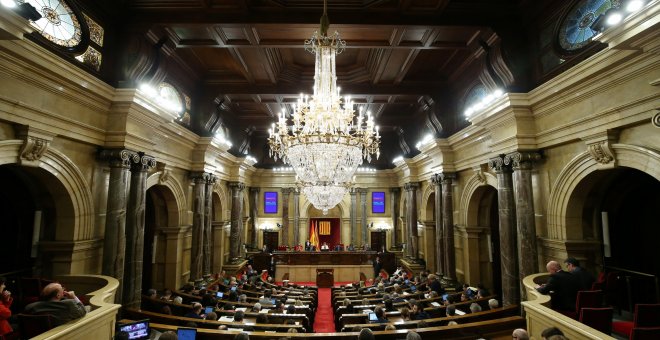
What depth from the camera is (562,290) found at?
508 centimetres

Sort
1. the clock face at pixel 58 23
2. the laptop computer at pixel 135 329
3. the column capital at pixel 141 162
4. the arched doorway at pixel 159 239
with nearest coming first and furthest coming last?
1. the laptop computer at pixel 135 329
2. the clock face at pixel 58 23
3. the column capital at pixel 141 162
4. the arched doorway at pixel 159 239

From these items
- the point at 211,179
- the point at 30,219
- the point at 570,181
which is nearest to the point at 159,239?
the point at 211,179

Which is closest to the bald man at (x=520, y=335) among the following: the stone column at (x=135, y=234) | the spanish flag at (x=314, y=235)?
the stone column at (x=135, y=234)

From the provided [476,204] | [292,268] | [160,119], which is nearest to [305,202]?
[292,268]

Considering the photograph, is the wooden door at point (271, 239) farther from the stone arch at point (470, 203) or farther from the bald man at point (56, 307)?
the bald man at point (56, 307)

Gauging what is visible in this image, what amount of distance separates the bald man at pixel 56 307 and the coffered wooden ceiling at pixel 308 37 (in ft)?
15.2

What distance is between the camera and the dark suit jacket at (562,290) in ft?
16.6

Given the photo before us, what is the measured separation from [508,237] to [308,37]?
22.8 feet

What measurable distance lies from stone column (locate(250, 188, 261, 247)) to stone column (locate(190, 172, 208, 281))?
738 cm

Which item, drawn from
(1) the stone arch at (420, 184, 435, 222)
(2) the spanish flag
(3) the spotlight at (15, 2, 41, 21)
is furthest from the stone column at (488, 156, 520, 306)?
(2) the spanish flag

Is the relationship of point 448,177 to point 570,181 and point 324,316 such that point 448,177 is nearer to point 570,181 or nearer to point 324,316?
point 570,181

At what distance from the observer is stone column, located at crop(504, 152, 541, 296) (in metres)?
7.05

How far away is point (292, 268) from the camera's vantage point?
1591 centimetres

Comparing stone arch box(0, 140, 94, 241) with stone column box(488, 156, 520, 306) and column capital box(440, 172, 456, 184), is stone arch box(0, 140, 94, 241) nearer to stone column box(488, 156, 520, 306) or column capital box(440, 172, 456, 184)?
stone column box(488, 156, 520, 306)
